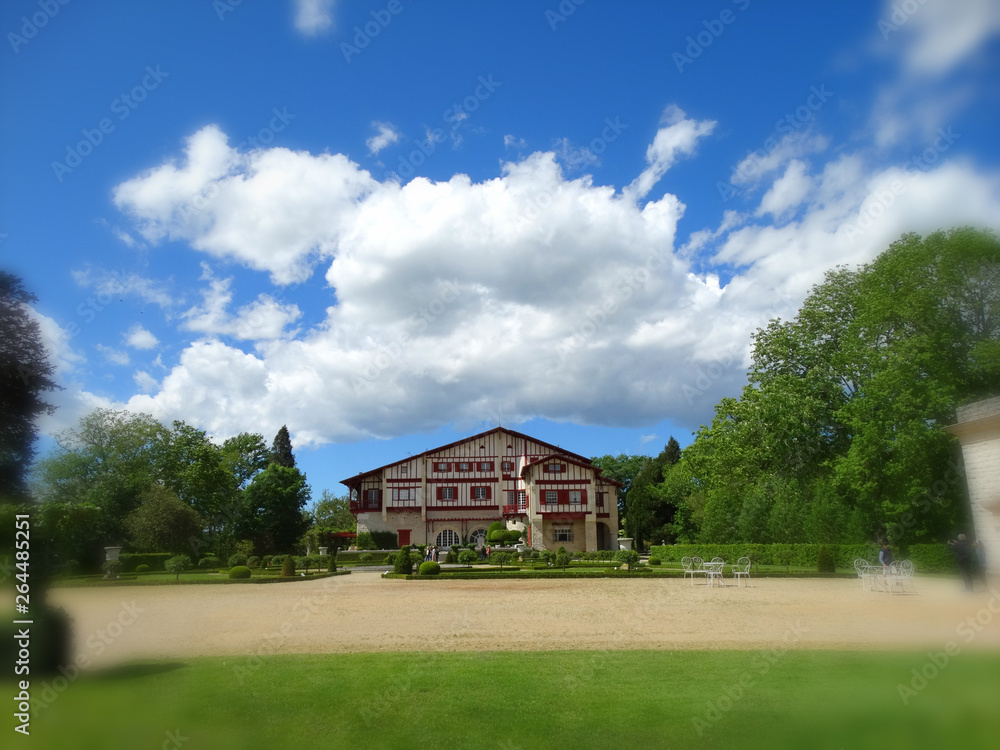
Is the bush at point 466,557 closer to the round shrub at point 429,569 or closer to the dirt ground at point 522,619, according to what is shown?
the round shrub at point 429,569

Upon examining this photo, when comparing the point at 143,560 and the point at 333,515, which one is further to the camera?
the point at 333,515

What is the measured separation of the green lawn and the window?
160 ft

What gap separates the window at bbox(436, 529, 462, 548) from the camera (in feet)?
189

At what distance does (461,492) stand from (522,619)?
43769 mm

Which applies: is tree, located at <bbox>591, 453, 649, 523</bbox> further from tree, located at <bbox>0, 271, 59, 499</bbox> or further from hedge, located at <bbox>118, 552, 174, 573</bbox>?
tree, located at <bbox>0, 271, 59, 499</bbox>

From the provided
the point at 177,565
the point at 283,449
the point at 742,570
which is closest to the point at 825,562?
the point at 742,570

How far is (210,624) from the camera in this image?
14531 millimetres

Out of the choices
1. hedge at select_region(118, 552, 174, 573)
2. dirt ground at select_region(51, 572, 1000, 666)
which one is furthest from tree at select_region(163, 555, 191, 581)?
dirt ground at select_region(51, 572, 1000, 666)

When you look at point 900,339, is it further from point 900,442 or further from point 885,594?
point 885,594

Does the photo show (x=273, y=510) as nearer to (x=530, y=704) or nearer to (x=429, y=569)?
(x=429, y=569)

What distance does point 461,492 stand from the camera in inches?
2281

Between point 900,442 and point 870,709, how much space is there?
→ 23378 mm

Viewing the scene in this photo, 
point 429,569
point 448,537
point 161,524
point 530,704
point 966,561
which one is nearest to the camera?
point 530,704

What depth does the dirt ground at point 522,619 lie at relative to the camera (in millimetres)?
11141
